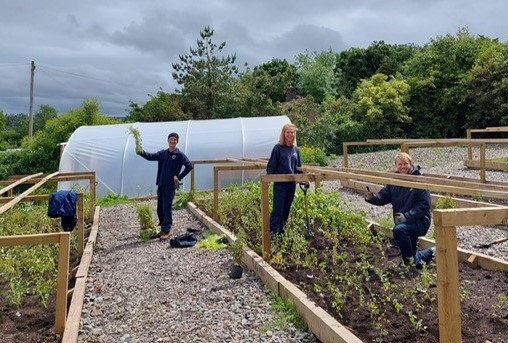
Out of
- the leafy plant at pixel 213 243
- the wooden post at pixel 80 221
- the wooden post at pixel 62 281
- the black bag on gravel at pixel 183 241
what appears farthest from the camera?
the black bag on gravel at pixel 183 241

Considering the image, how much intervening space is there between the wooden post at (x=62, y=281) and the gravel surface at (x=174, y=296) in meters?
0.25

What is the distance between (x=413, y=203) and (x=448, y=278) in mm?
2613

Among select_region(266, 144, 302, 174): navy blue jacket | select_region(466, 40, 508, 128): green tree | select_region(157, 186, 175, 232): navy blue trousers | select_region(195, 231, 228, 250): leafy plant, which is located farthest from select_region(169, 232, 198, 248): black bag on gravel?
select_region(466, 40, 508, 128): green tree

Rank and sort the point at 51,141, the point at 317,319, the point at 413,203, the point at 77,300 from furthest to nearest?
the point at 51,141 → the point at 413,203 → the point at 77,300 → the point at 317,319

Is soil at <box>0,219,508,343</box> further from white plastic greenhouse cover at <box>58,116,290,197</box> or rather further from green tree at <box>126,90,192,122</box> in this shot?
green tree at <box>126,90,192,122</box>

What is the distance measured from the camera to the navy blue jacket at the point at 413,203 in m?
4.78

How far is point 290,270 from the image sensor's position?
5.08 m

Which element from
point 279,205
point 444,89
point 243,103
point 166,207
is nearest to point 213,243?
point 279,205

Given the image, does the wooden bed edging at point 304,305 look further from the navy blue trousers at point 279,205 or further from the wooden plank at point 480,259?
the wooden plank at point 480,259

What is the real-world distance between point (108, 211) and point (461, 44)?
22835 millimetres

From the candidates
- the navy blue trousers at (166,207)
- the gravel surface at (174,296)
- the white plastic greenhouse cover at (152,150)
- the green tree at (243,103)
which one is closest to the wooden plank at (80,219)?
Result: the gravel surface at (174,296)

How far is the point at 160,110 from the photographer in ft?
94.7

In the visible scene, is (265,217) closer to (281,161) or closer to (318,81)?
(281,161)

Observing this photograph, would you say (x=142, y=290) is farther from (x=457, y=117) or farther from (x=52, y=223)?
(x=457, y=117)
